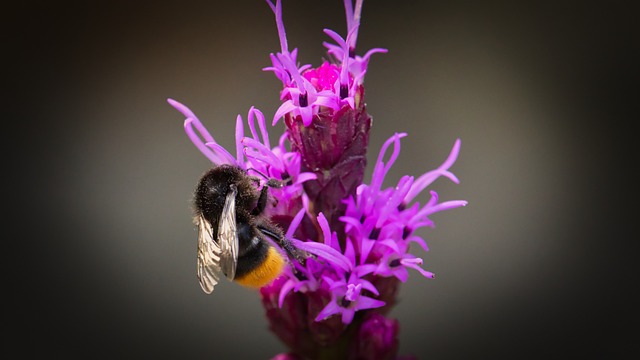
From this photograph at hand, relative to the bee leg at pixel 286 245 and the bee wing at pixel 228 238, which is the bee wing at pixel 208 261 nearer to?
the bee wing at pixel 228 238

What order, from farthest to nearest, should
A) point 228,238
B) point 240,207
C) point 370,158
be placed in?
point 370,158 → point 240,207 → point 228,238

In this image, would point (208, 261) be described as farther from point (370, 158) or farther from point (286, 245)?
point (370, 158)

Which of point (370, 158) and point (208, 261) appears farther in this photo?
point (370, 158)

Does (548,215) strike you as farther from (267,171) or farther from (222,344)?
(267,171)

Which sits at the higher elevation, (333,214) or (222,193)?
(222,193)

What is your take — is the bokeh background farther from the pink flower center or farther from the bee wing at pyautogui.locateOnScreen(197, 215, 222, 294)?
the pink flower center

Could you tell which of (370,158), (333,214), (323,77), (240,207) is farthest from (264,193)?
(370,158)

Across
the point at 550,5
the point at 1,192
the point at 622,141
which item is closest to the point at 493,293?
the point at 622,141
